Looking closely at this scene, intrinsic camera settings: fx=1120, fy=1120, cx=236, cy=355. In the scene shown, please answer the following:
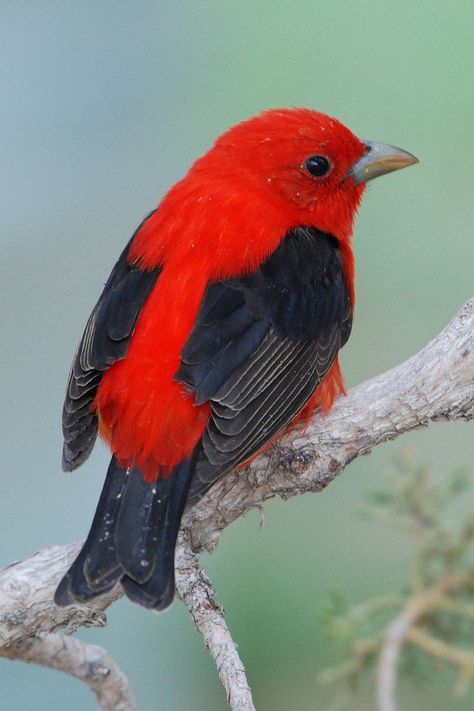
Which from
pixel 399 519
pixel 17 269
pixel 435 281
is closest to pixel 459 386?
pixel 399 519

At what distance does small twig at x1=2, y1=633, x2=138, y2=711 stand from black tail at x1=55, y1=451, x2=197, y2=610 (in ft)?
1.49

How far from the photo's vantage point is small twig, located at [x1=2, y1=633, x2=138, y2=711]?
2842mm

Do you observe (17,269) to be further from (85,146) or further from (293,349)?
(293,349)

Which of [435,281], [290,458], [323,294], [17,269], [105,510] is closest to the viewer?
[105,510]

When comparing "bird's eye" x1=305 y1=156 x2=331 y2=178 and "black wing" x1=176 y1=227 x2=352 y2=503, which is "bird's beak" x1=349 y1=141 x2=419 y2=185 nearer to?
"bird's eye" x1=305 y1=156 x2=331 y2=178

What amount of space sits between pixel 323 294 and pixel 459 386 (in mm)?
462

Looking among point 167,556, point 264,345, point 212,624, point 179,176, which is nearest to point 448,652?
point 212,624

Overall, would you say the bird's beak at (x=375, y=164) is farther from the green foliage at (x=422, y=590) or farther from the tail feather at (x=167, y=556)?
the tail feather at (x=167, y=556)

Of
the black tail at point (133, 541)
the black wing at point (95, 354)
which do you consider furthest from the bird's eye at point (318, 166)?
the black tail at point (133, 541)

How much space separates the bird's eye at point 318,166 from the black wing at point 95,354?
0.59 metres

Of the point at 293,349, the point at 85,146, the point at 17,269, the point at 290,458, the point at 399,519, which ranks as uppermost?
the point at 85,146

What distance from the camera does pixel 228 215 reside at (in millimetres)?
2975

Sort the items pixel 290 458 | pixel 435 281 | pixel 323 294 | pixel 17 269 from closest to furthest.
A: 1. pixel 290 458
2. pixel 323 294
3. pixel 435 281
4. pixel 17 269

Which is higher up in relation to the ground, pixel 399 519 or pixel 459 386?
pixel 459 386
